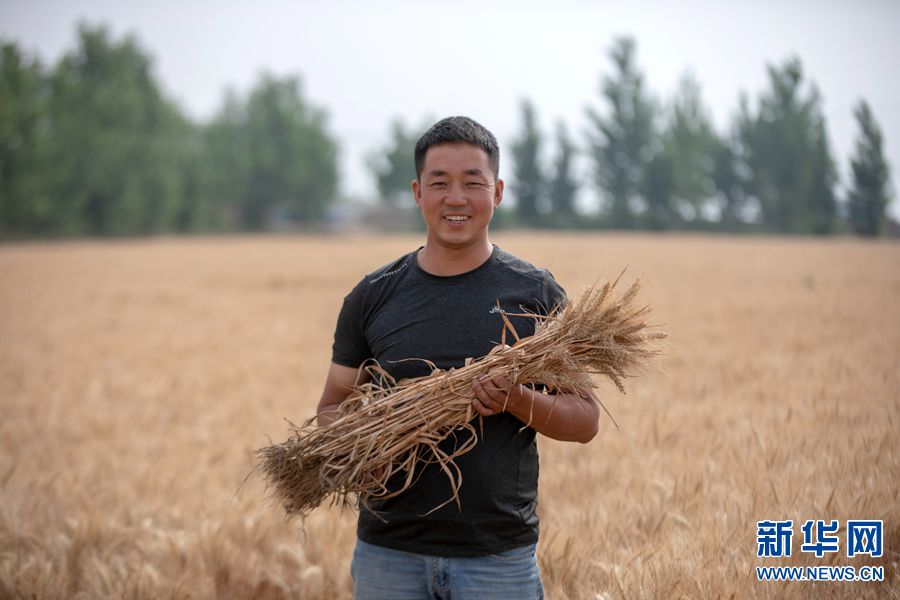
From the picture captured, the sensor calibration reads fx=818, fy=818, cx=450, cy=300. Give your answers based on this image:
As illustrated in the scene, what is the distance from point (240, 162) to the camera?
219 feet

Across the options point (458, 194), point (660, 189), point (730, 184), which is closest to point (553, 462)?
point (458, 194)

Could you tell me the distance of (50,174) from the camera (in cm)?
4569

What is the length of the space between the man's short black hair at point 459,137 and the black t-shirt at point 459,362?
304 millimetres

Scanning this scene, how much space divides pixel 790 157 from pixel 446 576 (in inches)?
681

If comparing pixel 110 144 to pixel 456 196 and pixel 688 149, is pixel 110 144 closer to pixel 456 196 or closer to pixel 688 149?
pixel 688 149

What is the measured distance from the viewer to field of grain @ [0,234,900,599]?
136 inches

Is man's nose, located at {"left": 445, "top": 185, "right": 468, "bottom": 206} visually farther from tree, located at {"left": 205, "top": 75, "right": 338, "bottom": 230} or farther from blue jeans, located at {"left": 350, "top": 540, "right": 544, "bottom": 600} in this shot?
tree, located at {"left": 205, "top": 75, "right": 338, "bottom": 230}

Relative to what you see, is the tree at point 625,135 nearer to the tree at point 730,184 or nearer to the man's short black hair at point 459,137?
the tree at point 730,184

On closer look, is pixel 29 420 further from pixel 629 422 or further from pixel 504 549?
pixel 504 549

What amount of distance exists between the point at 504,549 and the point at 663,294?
10459mm

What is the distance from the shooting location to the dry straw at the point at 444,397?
A: 2375 millimetres

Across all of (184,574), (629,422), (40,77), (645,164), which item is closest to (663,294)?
(629,422)

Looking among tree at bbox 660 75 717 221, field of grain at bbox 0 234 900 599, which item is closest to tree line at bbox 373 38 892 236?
tree at bbox 660 75 717 221

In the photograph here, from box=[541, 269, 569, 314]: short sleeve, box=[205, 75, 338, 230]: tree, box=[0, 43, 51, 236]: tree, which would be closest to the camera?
box=[541, 269, 569, 314]: short sleeve
